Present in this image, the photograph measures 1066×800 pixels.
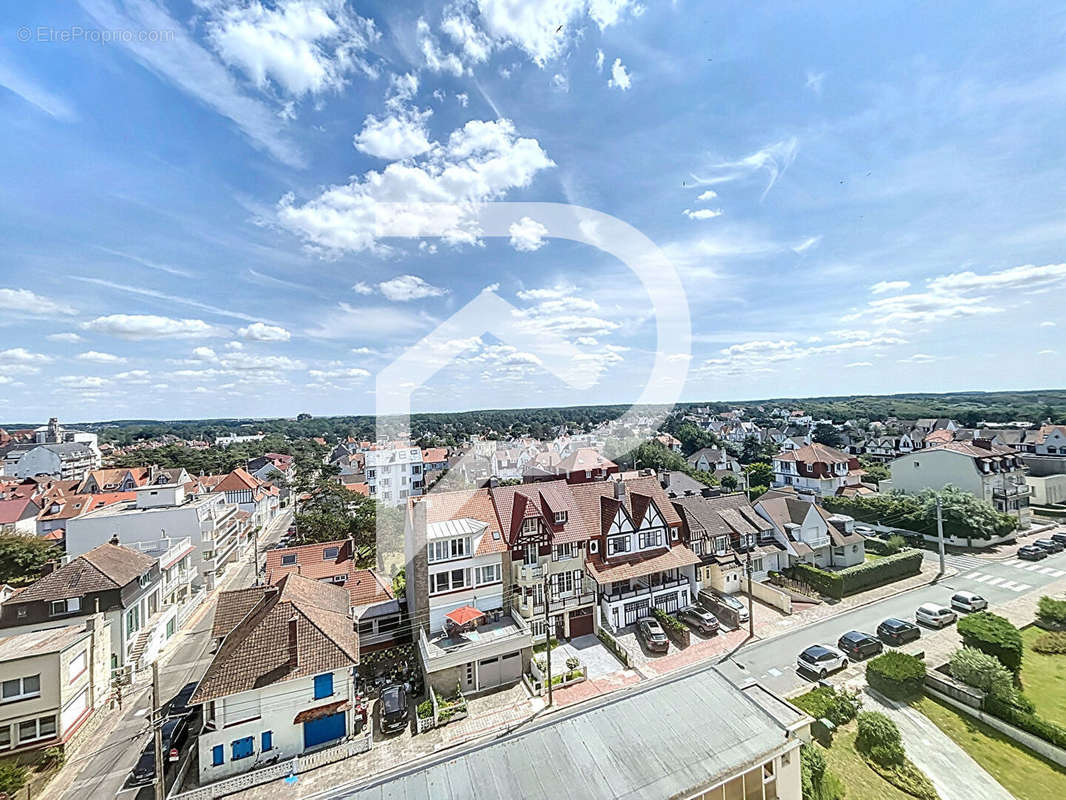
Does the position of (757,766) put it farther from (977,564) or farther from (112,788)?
(977,564)

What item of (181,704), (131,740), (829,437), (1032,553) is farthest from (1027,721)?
(829,437)

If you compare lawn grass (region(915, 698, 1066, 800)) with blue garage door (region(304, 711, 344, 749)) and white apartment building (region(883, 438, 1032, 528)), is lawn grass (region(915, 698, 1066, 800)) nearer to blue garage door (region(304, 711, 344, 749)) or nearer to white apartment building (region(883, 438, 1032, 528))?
blue garage door (region(304, 711, 344, 749))

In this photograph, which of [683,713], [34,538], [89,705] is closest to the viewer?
[683,713]

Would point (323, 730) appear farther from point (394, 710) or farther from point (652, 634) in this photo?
point (652, 634)

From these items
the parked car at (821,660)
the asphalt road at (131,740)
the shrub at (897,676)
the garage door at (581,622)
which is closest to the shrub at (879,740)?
the shrub at (897,676)

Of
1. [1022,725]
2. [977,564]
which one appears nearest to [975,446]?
[977,564]

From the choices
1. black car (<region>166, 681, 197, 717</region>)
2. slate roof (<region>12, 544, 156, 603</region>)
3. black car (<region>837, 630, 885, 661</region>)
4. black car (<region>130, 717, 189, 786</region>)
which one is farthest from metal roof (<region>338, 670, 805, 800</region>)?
slate roof (<region>12, 544, 156, 603</region>)
